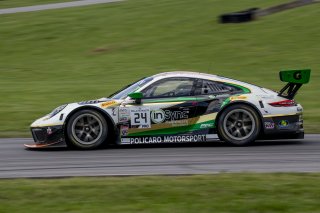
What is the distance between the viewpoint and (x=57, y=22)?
34.3 meters

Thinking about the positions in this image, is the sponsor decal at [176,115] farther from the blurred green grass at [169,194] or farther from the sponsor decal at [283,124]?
the blurred green grass at [169,194]

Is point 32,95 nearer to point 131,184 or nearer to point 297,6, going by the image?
point 131,184

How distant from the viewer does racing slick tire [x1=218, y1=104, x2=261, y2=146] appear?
11.7 meters

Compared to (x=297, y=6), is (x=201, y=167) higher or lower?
lower

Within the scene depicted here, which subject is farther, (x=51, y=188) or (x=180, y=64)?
(x=180, y=64)

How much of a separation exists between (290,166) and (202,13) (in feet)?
81.4

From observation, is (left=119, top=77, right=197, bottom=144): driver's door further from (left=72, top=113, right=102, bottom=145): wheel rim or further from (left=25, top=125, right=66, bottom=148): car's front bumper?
(left=25, top=125, right=66, bottom=148): car's front bumper

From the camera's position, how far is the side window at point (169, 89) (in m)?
11.9

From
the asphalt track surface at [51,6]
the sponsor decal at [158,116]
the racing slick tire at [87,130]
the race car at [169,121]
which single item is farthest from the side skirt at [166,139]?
the asphalt track surface at [51,6]

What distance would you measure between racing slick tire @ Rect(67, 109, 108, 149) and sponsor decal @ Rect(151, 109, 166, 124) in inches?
29.8

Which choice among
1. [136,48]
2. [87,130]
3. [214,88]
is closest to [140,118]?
[87,130]

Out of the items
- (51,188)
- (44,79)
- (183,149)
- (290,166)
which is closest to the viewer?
(51,188)

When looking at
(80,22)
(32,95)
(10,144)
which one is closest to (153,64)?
(32,95)

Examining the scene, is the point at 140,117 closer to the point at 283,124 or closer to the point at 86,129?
the point at 86,129
